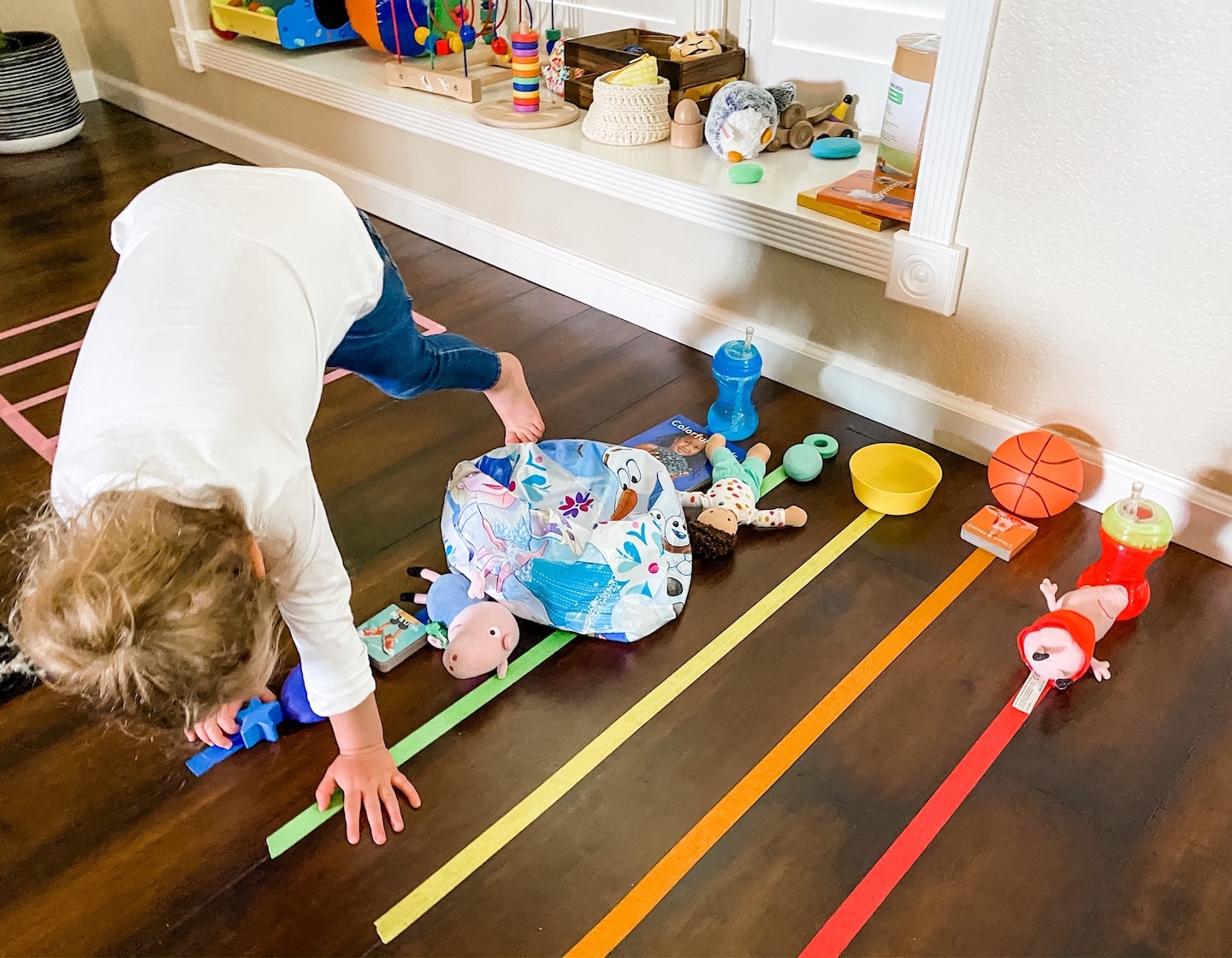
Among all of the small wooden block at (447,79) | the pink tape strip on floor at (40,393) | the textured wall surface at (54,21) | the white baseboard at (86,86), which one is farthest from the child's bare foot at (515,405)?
the white baseboard at (86,86)

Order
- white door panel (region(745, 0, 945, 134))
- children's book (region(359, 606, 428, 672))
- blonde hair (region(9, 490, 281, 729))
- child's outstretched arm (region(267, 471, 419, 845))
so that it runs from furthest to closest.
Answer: white door panel (region(745, 0, 945, 134)) → children's book (region(359, 606, 428, 672)) → child's outstretched arm (region(267, 471, 419, 845)) → blonde hair (region(9, 490, 281, 729))

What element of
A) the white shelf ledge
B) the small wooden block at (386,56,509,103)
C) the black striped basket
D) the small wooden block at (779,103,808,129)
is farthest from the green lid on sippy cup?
the black striped basket

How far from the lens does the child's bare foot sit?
171 cm

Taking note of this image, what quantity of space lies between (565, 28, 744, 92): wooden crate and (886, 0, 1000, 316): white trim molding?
690mm

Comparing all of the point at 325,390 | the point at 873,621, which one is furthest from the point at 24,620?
the point at 325,390

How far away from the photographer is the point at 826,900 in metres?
1.09

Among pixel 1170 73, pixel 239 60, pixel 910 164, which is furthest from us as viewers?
pixel 239 60

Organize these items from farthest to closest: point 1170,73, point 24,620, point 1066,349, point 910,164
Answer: point 910,164 → point 1066,349 → point 1170,73 → point 24,620

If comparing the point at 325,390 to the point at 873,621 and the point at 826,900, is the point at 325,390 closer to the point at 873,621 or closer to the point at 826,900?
the point at 873,621

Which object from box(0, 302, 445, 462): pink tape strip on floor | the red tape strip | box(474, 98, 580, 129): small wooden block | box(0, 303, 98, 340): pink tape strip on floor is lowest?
the red tape strip

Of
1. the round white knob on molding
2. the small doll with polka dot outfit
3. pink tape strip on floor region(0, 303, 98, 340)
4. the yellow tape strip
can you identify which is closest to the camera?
the yellow tape strip

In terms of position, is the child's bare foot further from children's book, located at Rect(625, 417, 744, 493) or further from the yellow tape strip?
the yellow tape strip

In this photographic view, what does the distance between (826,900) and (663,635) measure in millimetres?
447

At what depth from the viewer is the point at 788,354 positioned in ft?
6.40
